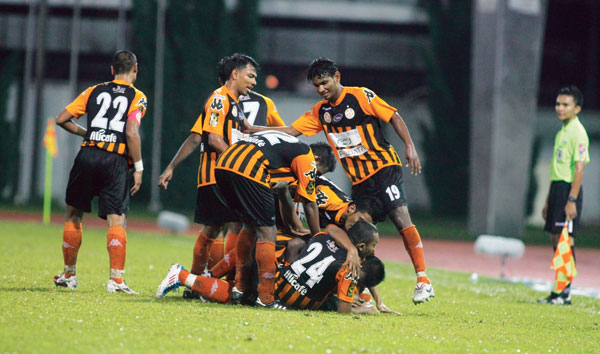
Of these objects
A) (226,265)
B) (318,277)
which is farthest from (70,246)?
(318,277)

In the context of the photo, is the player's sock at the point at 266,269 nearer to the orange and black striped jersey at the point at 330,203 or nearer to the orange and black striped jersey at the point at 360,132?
the orange and black striped jersey at the point at 330,203

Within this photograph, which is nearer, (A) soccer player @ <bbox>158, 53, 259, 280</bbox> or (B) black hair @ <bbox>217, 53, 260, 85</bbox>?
(A) soccer player @ <bbox>158, 53, 259, 280</bbox>

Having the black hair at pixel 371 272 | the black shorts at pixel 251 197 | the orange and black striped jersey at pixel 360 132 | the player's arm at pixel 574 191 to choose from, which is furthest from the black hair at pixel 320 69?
the player's arm at pixel 574 191

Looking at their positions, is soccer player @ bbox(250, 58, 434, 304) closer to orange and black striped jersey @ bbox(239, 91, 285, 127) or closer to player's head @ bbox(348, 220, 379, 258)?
player's head @ bbox(348, 220, 379, 258)

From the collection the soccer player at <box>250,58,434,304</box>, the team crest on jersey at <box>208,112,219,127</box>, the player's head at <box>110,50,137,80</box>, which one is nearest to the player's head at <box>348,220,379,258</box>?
the soccer player at <box>250,58,434,304</box>

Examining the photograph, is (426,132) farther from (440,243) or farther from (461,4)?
(440,243)

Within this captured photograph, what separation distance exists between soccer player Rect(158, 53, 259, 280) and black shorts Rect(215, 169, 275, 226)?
63 centimetres

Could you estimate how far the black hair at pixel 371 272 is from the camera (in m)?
7.05

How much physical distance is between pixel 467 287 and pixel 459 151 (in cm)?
2077

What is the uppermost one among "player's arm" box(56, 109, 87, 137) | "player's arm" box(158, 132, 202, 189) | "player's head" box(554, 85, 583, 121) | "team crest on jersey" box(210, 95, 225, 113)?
"player's head" box(554, 85, 583, 121)

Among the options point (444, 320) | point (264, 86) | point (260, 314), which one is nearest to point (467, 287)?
point (444, 320)

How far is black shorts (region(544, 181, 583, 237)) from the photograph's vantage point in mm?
9672

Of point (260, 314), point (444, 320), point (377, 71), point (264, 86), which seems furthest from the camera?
point (377, 71)

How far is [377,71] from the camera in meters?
33.4
